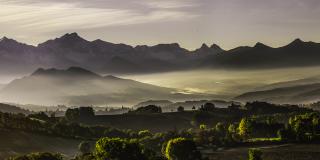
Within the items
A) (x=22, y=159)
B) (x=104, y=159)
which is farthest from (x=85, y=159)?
(x=22, y=159)

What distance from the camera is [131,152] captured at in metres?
195

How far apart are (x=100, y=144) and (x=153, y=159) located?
17.6 metres

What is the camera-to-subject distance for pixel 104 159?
635 ft

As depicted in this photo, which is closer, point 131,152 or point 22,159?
point 22,159

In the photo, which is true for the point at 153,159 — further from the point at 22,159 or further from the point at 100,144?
the point at 22,159

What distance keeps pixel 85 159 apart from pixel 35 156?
55.7ft

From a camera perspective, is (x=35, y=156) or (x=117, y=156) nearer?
(x=35, y=156)

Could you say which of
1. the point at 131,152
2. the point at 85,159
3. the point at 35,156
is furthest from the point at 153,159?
the point at 35,156

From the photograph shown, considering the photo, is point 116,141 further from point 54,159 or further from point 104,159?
point 54,159

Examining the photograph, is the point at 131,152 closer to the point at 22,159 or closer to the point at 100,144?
the point at 100,144

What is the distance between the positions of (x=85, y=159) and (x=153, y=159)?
72.5 feet

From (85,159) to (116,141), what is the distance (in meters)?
11.0

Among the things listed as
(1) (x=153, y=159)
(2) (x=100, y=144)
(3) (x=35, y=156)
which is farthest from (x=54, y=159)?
(1) (x=153, y=159)

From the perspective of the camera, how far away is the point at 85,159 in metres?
192
